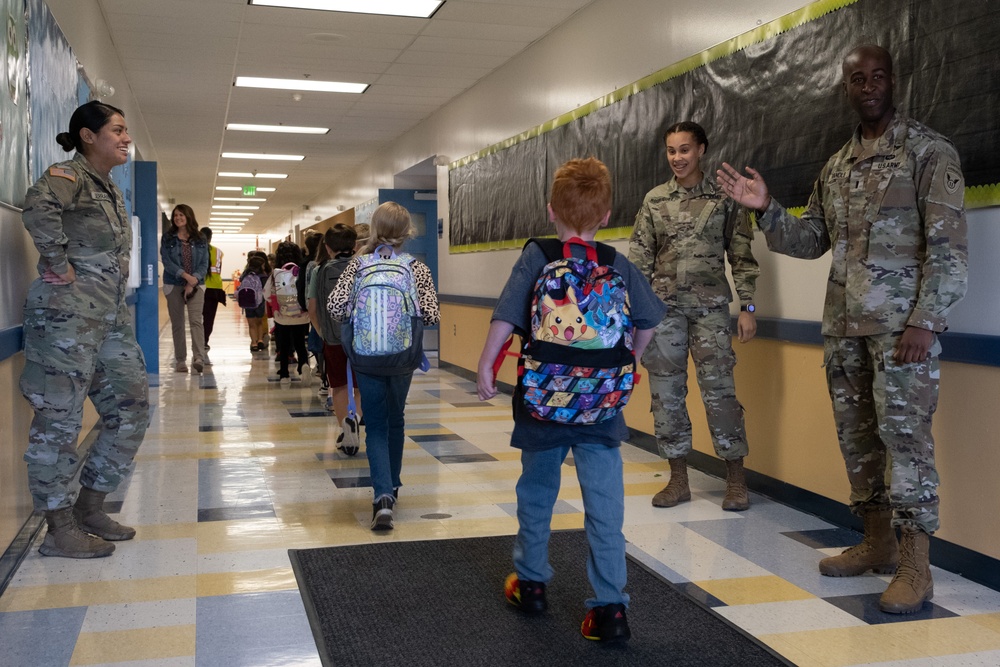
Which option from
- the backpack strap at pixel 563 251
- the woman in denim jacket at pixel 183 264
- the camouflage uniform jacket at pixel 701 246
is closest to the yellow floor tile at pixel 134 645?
the backpack strap at pixel 563 251

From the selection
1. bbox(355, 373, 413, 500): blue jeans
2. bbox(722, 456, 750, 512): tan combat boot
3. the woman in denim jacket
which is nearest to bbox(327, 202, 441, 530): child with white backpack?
bbox(355, 373, 413, 500): blue jeans

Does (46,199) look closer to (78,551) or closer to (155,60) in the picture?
(78,551)

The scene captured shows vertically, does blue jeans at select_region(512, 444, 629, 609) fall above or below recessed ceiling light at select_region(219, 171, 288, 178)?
below

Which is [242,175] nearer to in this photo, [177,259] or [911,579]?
[177,259]

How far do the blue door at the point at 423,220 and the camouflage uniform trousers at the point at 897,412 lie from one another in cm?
1014

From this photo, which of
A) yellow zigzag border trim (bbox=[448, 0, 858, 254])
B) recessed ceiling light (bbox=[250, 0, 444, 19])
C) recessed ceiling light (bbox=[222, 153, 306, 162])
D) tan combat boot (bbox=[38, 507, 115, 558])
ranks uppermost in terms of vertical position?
recessed ceiling light (bbox=[250, 0, 444, 19])

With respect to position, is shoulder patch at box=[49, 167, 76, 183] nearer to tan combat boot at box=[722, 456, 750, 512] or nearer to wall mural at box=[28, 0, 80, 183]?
wall mural at box=[28, 0, 80, 183]

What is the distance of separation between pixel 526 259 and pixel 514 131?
19.4ft

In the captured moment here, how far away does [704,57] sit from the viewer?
504 cm

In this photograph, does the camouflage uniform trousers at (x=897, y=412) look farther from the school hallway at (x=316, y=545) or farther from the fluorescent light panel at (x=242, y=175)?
the fluorescent light panel at (x=242, y=175)

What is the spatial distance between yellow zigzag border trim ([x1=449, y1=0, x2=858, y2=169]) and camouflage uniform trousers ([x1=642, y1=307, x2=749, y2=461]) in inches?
52.1

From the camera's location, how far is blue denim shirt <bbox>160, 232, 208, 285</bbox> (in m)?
9.20

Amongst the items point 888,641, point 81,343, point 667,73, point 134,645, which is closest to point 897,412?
point 888,641

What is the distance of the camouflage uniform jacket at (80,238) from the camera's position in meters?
3.21
